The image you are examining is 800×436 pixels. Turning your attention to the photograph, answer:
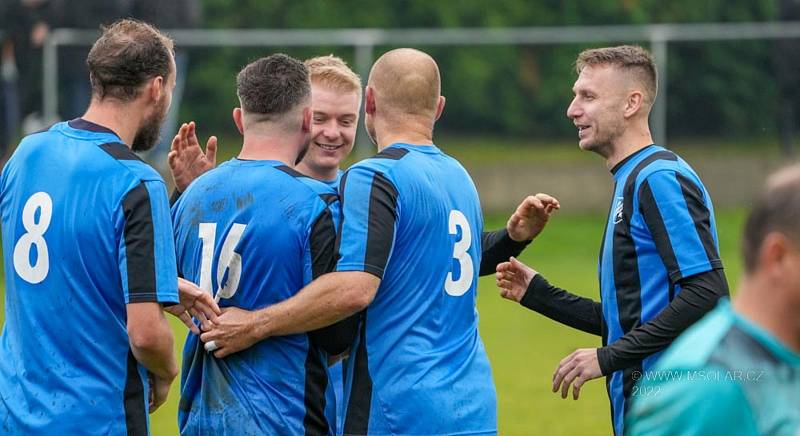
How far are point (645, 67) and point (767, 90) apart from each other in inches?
519

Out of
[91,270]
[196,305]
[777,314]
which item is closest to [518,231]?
[196,305]

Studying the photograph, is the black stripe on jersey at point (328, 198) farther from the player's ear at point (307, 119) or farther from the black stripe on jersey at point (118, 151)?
the black stripe on jersey at point (118, 151)

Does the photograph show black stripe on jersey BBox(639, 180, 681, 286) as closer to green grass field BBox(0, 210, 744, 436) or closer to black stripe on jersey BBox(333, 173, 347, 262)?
black stripe on jersey BBox(333, 173, 347, 262)

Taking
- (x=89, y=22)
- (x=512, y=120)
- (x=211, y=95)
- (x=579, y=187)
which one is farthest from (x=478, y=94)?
(x=89, y=22)

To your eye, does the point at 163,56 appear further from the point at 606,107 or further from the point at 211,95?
the point at 211,95

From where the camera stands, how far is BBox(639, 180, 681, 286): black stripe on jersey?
4.79m

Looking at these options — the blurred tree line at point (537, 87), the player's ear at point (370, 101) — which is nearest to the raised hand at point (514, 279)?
the player's ear at point (370, 101)

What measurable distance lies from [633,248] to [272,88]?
5.14ft

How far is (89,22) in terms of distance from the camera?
16.4 metres

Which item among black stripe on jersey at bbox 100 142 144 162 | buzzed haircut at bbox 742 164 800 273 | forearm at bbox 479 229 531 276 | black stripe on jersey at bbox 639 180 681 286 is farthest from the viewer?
forearm at bbox 479 229 531 276

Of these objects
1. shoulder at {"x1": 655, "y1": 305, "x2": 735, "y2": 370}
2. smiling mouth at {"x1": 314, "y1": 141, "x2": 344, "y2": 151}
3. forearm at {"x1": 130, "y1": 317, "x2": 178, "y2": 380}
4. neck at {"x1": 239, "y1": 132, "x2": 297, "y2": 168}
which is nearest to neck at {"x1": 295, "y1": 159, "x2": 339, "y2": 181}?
smiling mouth at {"x1": 314, "y1": 141, "x2": 344, "y2": 151}

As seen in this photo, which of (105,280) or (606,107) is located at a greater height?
(606,107)

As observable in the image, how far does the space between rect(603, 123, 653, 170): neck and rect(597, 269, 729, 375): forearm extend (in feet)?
2.24

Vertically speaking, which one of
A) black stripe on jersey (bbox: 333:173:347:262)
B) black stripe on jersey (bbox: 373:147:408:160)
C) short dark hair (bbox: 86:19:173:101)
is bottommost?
black stripe on jersey (bbox: 333:173:347:262)
